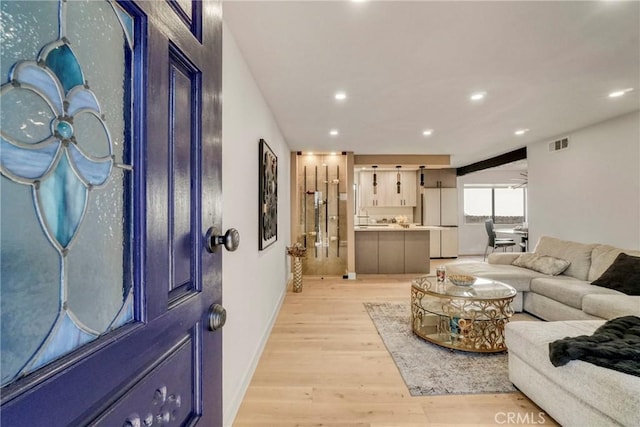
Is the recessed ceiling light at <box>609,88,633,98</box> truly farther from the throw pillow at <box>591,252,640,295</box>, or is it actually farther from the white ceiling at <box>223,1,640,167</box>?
the throw pillow at <box>591,252,640,295</box>

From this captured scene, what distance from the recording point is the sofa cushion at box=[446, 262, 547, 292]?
11.4ft

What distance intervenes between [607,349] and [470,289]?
1.32m

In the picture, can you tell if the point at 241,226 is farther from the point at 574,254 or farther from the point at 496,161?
the point at 496,161

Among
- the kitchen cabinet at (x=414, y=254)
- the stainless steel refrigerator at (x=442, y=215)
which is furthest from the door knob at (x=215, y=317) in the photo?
the stainless steel refrigerator at (x=442, y=215)

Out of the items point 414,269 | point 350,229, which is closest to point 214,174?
point 350,229

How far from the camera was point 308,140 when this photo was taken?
4629mm

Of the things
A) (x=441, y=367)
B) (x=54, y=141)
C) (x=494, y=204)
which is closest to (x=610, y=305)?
(x=441, y=367)

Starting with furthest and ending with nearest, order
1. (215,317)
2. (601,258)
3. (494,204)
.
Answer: (494,204) → (601,258) → (215,317)

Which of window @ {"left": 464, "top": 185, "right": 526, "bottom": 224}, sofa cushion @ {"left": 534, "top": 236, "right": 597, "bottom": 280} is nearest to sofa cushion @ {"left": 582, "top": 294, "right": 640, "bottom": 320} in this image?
sofa cushion @ {"left": 534, "top": 236, "right": 597, "bottom": 280}

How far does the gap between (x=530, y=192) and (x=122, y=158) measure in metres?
6.04

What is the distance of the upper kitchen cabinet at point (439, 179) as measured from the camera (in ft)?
24.3

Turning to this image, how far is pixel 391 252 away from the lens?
5.68 m

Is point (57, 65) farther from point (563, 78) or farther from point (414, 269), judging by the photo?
point (414, 269)

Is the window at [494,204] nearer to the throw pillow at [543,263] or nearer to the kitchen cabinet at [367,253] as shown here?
the kitchen cabinet at [367,253]
